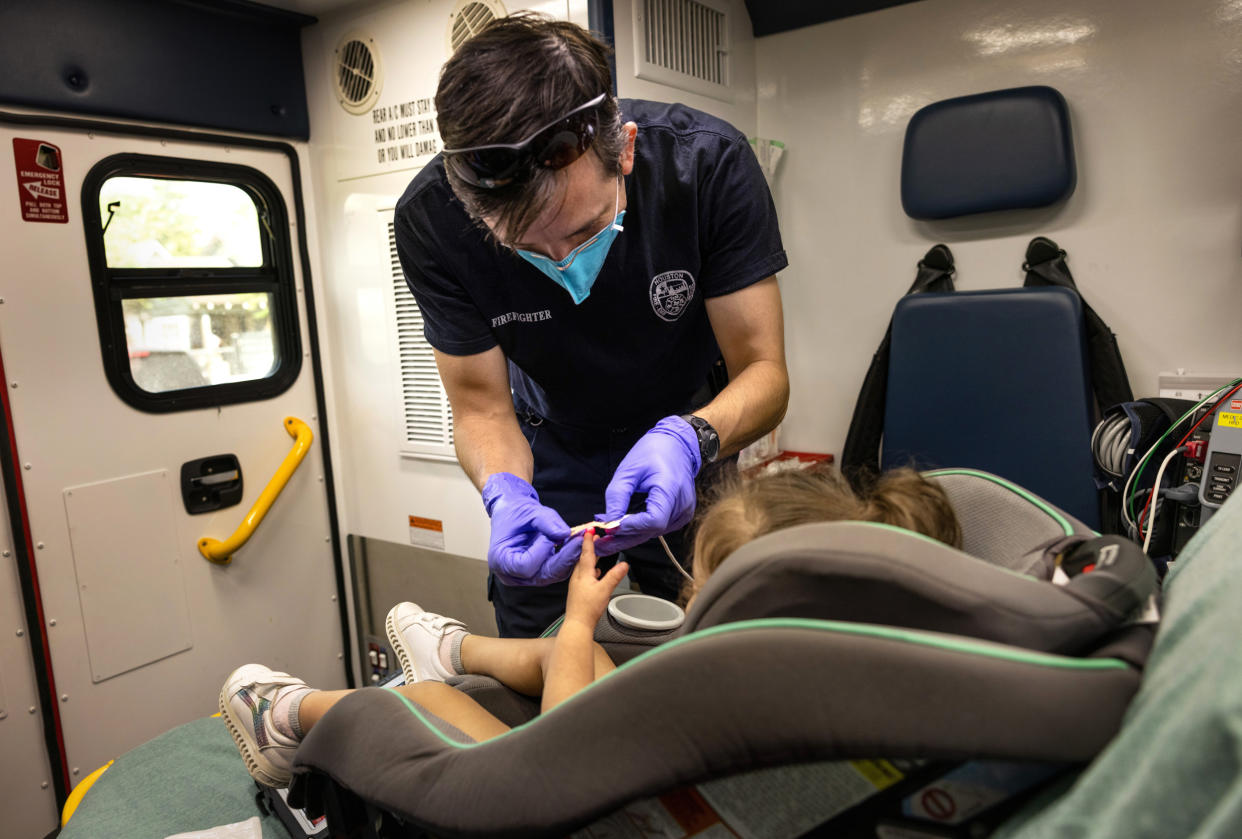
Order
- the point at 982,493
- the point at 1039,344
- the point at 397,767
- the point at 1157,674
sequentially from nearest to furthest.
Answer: the point at 1157,674 < the point at 397,767 < the point at 982,493 < the point at 1039,344

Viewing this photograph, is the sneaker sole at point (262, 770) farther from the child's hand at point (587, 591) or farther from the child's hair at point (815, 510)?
the child's hair at point (815, 510)

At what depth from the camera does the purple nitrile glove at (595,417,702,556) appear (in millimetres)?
1314

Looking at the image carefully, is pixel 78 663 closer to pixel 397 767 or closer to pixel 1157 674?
pixel 397 767

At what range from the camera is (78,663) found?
2.39 metres

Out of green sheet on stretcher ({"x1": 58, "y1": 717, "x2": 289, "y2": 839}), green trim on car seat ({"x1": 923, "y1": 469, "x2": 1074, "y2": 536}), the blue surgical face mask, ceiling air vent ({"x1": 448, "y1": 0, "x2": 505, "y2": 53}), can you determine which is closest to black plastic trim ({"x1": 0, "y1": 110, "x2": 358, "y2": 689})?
ceiling air vent ({"x1": 448, "y1": 0, "x2": 505, "y2": 53})

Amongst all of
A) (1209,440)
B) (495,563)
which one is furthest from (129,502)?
(1209,440)

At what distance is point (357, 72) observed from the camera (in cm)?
266

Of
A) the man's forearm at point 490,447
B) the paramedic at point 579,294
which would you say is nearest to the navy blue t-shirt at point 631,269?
the paramedic at point 579,294

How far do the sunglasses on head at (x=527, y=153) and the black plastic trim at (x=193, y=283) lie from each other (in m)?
1.79

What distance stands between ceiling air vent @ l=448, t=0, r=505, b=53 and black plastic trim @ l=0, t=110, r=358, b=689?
85cm

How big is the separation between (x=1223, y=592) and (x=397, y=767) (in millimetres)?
784

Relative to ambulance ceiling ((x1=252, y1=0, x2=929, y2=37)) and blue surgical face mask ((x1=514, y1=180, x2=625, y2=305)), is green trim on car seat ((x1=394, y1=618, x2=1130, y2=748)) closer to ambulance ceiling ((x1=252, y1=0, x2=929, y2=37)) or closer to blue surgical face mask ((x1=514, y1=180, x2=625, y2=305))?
blue surgical face mask ((x1=514, y1=180, x2=625, y2=305))

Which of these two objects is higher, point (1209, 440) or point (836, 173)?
point (836, 173)

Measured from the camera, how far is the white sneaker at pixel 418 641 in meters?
1.65
